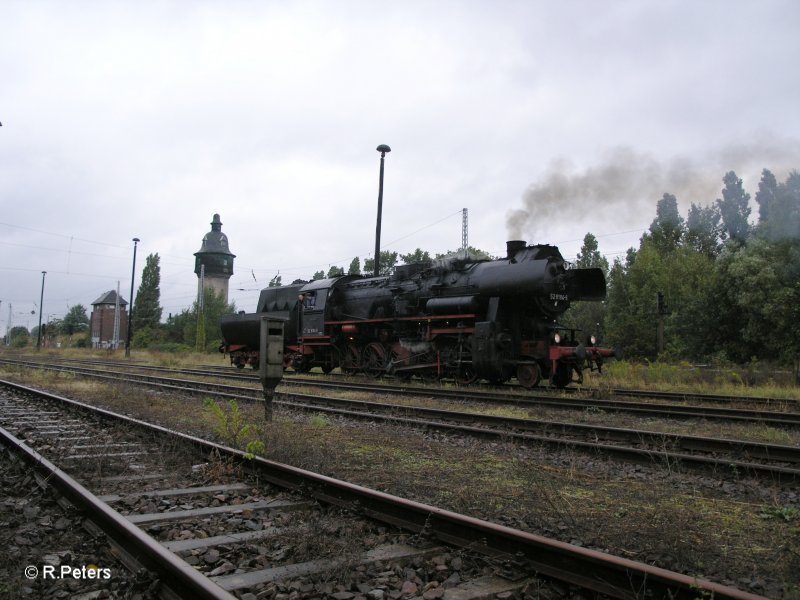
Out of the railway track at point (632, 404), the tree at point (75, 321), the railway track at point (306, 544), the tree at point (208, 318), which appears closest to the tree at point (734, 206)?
the railway track at point (632, 404)

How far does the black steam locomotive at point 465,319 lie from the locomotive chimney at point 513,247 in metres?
0.03

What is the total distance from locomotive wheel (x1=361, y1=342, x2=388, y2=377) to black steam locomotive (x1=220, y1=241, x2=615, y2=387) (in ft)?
0.11

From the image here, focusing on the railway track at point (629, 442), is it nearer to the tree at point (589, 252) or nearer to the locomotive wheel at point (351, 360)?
the locomotive wheel at point (351, 360)

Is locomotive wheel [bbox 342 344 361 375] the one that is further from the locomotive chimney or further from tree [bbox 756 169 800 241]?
tree [bbox 756 169 800 241]

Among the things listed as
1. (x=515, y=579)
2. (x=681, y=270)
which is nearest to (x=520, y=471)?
(x=515, y=579)

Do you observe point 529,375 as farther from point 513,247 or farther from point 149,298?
point 149,298

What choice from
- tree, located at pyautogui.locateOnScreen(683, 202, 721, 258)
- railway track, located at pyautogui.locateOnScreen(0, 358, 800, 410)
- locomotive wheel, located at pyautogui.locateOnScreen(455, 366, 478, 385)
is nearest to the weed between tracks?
railway track, located at pyautogui.locateOnScreen(0, 358, 800, 410)

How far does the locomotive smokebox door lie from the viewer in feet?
28.0

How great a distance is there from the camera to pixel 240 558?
3.62 meters

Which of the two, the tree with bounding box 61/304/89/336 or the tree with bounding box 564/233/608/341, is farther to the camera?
the tree with bounding box 61/304/89/336

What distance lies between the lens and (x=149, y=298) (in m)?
80.0

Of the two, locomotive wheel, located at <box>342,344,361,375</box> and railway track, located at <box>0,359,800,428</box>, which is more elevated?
locomotive wheel, located at <box>342,344,361,375</box>

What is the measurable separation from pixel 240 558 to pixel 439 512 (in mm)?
1284

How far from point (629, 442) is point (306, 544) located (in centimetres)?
521
